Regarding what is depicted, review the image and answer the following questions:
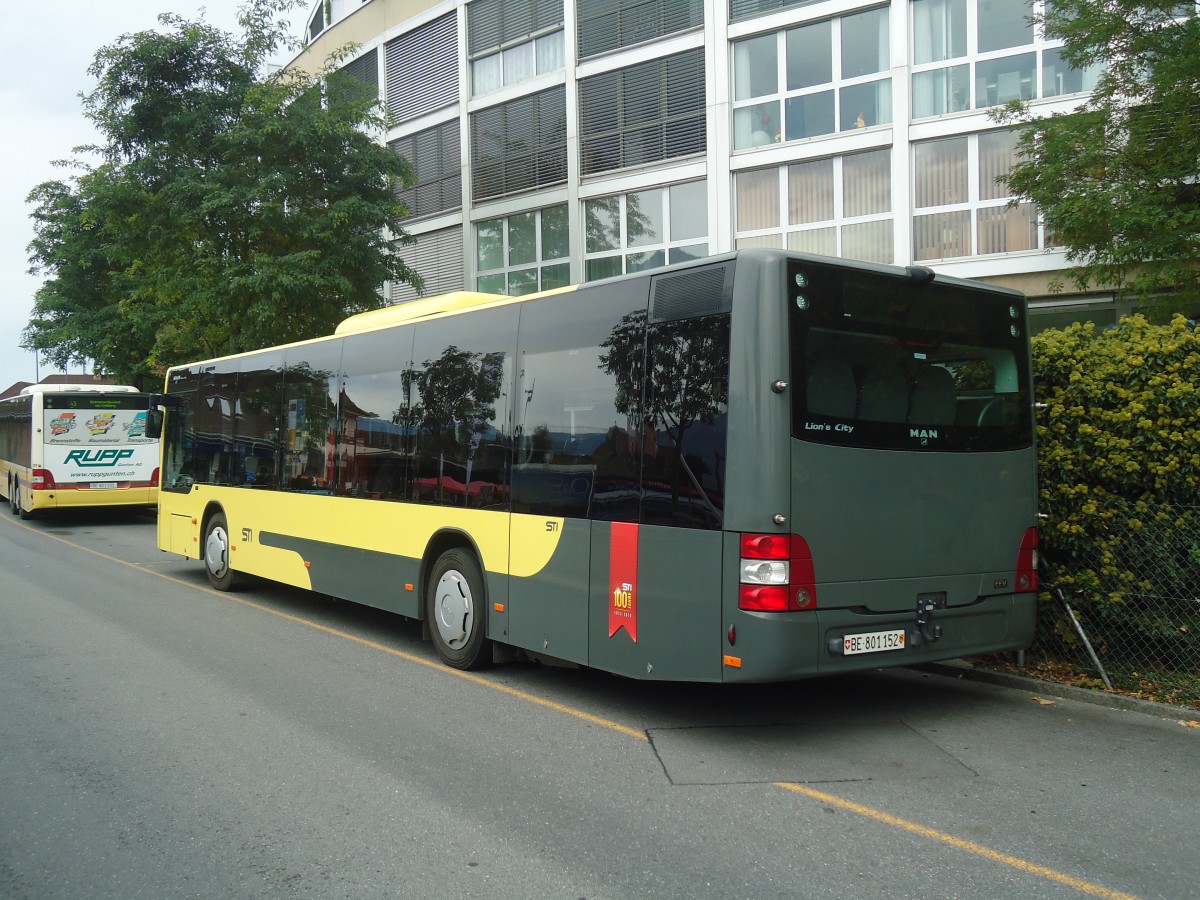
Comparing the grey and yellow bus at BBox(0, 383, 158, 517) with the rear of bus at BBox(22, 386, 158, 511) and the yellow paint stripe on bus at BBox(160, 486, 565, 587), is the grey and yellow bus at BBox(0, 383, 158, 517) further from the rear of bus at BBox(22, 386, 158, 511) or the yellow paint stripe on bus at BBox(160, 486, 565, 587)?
the yellow paint stripe on bus at BBox(160, 486, 565, 587)

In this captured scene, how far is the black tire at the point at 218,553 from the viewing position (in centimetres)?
1203

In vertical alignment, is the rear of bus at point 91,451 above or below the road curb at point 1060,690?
above

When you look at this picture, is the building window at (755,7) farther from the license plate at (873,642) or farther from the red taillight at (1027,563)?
the license plate at (873,642)

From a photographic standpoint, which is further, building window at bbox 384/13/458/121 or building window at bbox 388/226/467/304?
building window at bbox 384/13/458/121

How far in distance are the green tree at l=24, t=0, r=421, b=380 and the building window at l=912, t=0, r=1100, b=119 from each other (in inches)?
404

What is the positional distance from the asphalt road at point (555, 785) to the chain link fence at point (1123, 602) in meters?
0.54

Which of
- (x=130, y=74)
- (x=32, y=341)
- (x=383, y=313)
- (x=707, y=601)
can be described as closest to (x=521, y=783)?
(x=707, y=601)

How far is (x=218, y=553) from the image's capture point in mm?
12234

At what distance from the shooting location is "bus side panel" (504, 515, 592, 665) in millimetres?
6574

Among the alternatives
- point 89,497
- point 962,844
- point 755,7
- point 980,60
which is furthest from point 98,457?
point 962,844

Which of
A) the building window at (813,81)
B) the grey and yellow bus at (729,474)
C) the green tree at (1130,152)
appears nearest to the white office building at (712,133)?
the building window at (813,81)

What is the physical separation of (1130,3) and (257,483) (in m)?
10.8

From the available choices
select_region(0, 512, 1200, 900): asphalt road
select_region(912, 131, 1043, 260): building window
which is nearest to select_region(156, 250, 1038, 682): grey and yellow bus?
select_region(0, 512, 1200, 900): asphalt road

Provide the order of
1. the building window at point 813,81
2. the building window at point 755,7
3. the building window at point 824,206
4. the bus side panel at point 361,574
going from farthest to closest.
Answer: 1. the building window at point 755,7
2. the building window at point 813,81
3. the building window at point 824,206
4. the bus side panel at point 361,574
